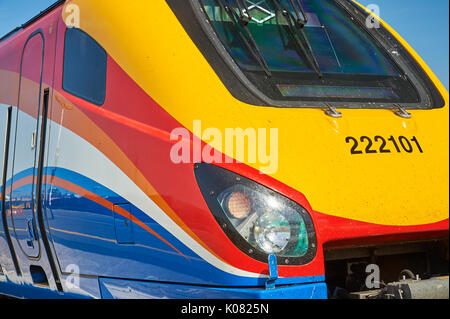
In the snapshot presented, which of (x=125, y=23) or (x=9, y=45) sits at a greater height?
(x=9, y=45)

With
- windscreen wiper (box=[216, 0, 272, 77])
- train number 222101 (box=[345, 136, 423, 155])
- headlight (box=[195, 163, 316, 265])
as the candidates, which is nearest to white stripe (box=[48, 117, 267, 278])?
headlight (box=[195, 163, 316, 265])

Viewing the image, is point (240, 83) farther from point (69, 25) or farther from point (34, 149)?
point (34, 149)

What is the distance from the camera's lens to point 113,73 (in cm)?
420

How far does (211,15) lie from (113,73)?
2.33 feet

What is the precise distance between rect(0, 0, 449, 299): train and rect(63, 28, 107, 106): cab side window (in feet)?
0.05

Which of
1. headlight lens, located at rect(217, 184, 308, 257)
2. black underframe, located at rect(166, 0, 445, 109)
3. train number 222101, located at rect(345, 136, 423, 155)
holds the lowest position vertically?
headlight lens, located at rect(217, 184, 308, 257)

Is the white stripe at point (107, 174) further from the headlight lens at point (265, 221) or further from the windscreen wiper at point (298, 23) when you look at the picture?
the windscreen wiper at point (298, 23)

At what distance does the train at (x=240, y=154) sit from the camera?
353cm

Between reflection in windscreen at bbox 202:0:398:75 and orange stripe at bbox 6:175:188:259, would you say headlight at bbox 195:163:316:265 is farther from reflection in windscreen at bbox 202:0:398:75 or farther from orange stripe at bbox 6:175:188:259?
reflection in windscreen at bbox 202:0:398:75

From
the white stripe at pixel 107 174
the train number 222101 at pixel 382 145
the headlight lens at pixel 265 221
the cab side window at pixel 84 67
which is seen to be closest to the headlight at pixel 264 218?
the headlight lens at pixel 265 221

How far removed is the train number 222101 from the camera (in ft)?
12.4

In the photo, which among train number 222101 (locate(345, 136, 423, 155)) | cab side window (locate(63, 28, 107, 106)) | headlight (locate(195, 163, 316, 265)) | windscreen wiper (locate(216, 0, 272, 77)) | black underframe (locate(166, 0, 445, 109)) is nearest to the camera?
headlight (locate(195, 163, 316, 265))

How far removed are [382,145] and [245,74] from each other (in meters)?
0.88
